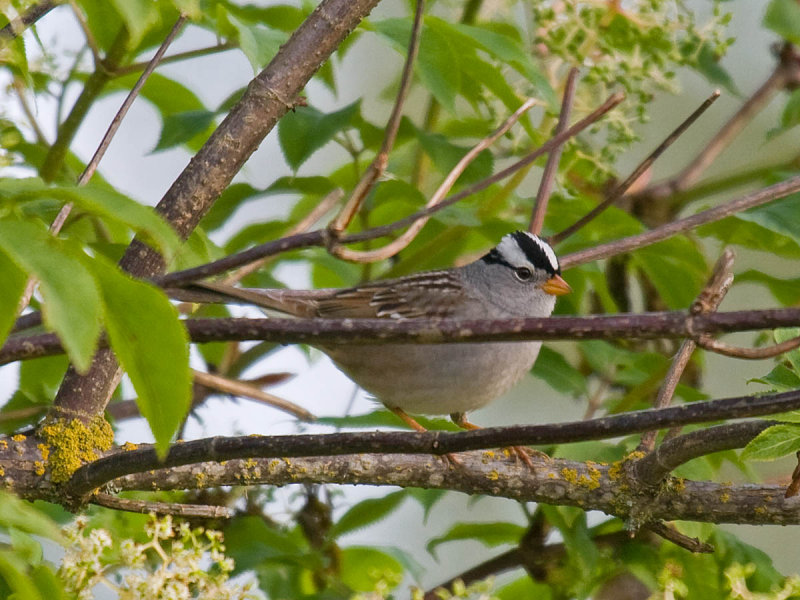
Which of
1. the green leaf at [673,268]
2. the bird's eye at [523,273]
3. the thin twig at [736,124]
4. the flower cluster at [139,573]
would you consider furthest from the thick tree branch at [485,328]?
the thin twig at [736,124]

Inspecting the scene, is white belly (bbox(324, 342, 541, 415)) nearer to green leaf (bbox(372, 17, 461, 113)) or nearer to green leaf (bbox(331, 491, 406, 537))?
green leaf (bbox(331, 491, 406, 537))

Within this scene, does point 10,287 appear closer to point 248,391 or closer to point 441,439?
point 441,439

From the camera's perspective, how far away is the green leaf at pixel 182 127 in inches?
95.5

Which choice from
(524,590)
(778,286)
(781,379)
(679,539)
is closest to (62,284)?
(781,379)

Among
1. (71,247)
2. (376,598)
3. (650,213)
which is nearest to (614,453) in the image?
(376,598)

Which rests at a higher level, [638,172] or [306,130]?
[306,130]

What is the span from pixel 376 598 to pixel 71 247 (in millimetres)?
758

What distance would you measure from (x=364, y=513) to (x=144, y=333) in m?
1.54

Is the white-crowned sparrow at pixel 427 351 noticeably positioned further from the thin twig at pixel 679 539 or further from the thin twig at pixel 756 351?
the thin twig at pixel 756 351

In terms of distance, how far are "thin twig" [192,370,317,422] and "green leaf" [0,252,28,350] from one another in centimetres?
118

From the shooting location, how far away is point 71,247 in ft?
3.42

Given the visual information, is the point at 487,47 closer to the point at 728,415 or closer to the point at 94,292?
the point at 728,415

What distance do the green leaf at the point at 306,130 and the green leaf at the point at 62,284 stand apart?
1372mm

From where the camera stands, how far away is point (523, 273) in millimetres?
3359
